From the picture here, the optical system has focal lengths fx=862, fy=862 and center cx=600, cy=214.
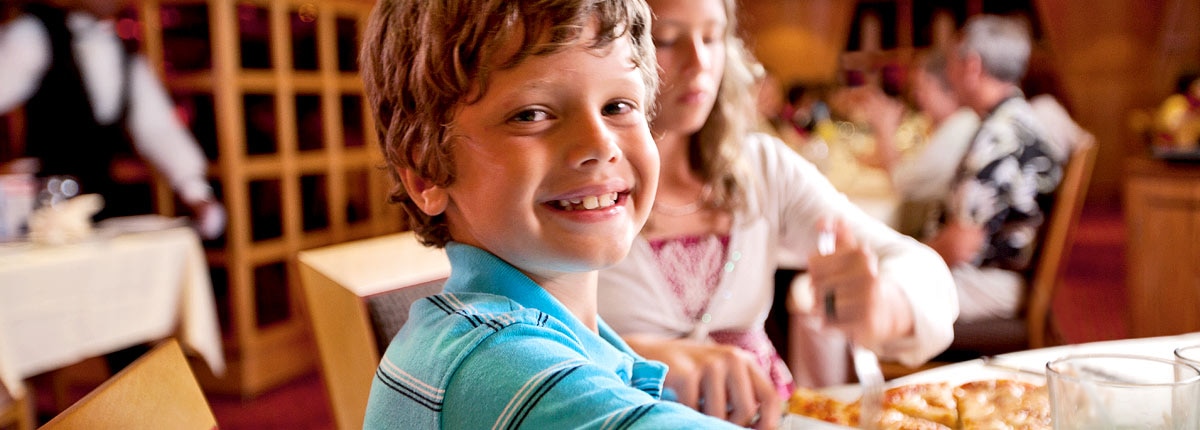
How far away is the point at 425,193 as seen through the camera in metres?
0.66

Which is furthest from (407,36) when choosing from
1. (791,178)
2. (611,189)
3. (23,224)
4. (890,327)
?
(23,224)

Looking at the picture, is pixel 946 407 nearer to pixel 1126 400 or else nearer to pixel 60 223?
pixel 1126 400

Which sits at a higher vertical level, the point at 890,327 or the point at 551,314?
the point at 551,314

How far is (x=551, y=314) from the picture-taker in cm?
62

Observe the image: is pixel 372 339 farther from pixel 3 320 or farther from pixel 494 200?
pixel 3 320

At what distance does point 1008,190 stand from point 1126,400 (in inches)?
81.9

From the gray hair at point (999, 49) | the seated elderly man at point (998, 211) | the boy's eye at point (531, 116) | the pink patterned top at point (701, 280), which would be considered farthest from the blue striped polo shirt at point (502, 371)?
the gray hair at point (999, 49)

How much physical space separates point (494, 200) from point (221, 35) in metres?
3.19

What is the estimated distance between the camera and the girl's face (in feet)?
3.56

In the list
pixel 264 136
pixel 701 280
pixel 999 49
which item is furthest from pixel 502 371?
pixel 264 136

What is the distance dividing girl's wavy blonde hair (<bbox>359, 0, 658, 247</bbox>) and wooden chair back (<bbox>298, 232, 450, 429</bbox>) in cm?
31

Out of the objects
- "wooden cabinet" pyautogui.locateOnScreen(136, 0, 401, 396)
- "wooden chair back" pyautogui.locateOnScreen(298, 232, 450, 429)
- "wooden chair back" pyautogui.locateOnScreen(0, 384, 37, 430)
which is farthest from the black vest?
"wooden chair back" pyautogui.locateOnScreen(298, 232, 450, 429)

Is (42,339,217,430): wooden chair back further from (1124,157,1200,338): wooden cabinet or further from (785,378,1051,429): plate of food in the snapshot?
(1124,157,1200,338): wooden cabinet

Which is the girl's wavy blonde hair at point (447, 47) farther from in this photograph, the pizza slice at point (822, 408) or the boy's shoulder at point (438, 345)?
the pizza slice at point (822, 408)
